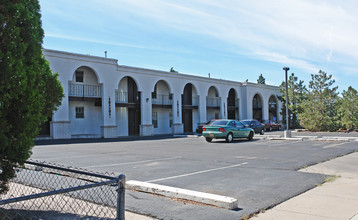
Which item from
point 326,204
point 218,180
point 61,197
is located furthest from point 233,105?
point 61,197

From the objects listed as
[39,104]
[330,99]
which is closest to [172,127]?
[330,99]

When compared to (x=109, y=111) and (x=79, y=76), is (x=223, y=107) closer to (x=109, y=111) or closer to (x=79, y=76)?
(x=109, y=111)

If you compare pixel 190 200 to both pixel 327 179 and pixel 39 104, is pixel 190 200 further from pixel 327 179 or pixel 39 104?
pixel 327 179

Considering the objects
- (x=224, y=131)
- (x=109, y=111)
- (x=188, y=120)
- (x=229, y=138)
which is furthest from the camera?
(x=188, y=120)

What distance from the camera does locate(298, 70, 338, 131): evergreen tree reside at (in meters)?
35.9

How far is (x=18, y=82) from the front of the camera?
4.14 metres

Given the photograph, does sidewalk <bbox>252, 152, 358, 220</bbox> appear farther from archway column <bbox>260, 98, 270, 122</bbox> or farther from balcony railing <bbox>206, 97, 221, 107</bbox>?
archway column <bbox>260, 98, 270, 122</bbox>

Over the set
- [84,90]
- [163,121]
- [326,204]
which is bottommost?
[326,204]

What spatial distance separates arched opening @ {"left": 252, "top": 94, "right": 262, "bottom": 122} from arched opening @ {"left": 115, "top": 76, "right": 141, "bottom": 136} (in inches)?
840

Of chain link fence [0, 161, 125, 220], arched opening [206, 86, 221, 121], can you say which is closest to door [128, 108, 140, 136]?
arched opening [206, 86, 221, 121]

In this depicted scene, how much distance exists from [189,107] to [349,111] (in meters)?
17.9

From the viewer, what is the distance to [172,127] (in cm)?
3628

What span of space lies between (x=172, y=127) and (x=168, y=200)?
30.1 m

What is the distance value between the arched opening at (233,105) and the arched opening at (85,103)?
20.5 m
